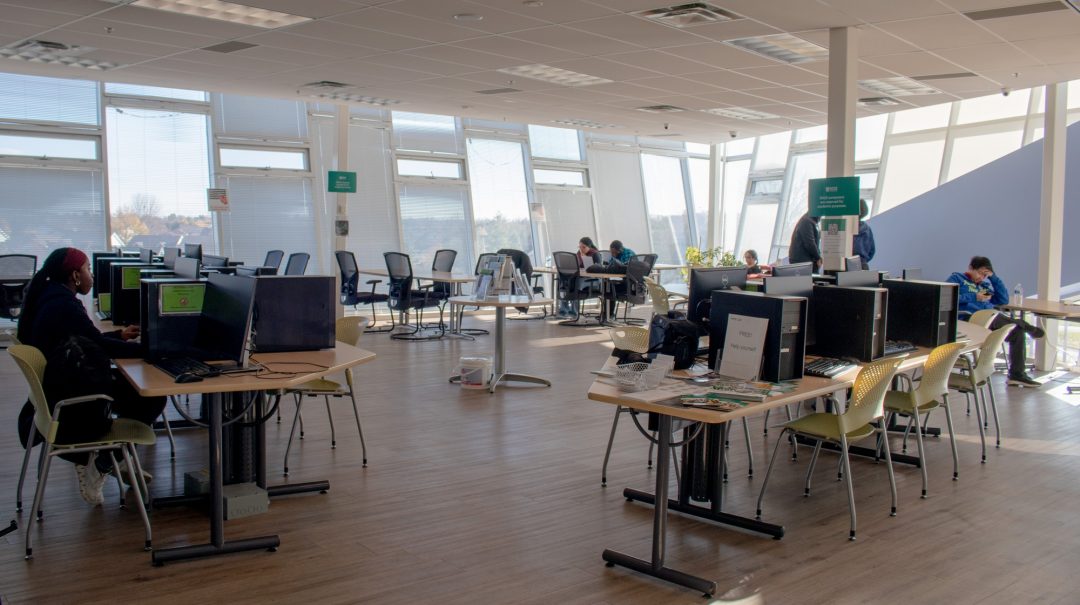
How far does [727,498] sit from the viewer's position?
4.48 m

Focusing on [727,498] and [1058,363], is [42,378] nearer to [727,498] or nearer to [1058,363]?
[727,498]

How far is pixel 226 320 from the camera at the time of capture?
12.6 feet

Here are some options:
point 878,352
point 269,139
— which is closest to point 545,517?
point 878,352

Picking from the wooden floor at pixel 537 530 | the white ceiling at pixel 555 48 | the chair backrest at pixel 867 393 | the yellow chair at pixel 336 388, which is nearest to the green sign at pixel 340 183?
the white ceiling at pixel 555 48

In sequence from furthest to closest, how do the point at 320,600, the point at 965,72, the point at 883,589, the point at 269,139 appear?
the point at 269,139 < the point at 965,72 < the point at 883,589 < the point at 320,600

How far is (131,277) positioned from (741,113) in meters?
8.11

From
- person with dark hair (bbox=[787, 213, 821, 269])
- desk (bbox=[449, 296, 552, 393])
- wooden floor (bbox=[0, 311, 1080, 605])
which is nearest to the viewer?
wooden floor (bbox=[0, 311, 1080, 605])

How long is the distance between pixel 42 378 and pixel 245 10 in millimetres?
3488

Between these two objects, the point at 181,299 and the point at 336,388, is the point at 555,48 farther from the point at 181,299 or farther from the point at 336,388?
the point at 181,299

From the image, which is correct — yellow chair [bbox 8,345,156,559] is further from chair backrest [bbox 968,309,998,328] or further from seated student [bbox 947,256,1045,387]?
seated student [bbox 947,256,1045,387]

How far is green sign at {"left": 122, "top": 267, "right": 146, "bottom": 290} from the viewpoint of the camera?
5371mm

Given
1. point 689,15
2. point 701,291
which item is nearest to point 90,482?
point 701,291

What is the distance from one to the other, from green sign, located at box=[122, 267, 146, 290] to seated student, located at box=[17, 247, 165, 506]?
3.82 feet

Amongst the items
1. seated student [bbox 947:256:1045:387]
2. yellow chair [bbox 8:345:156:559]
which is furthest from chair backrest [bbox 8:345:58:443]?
seated student [bbox 947:256:1045:387]
